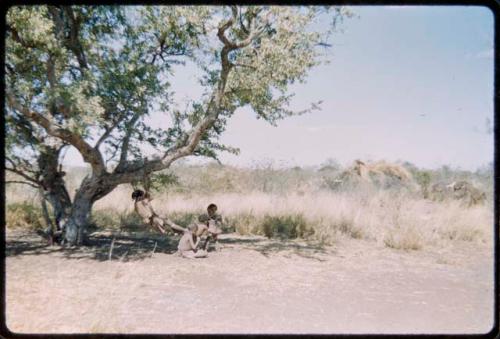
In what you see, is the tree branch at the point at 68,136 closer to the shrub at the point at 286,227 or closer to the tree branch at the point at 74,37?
the tree branch at the point at 74,37

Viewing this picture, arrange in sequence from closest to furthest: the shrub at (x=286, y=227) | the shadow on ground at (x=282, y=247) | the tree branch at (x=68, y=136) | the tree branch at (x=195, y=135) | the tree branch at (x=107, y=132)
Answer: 1. the tree branch at (x=68, y=136)
2. the tree branch at (x=195, y=135)
3. the tree branch at (x=107, y=132)
4. the shadow on ground at (x=282, y=247)
5. the shrub at (x=286, y=227)

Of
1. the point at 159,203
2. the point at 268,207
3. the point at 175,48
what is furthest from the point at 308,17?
the point at 159,203

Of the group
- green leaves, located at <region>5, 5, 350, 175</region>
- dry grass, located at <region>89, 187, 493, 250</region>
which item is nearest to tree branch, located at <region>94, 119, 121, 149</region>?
green leaves, located at <region>5, 5, 350, 175</region>

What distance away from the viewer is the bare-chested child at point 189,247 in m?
7.50

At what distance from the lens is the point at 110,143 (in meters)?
8.62

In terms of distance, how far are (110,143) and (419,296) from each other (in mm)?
6085

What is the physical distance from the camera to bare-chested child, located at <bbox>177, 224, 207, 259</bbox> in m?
7.50

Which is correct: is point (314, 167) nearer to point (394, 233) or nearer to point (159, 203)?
point (159, 203)

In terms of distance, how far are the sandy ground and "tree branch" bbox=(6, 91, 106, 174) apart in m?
1.54

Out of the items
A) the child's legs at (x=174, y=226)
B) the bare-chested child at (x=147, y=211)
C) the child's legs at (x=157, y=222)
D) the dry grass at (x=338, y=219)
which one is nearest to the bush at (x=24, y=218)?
the dry grass at (x=338, y=219)

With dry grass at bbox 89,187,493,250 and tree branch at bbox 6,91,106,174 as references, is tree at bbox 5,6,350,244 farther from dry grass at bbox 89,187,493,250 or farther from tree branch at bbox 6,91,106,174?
dry grass at bbox 89,187,493,250

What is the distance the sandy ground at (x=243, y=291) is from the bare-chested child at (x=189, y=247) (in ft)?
0.60

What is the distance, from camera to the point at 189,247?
306 inches

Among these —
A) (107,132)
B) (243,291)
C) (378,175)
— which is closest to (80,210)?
(107,132)
